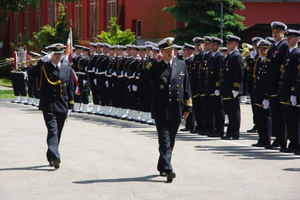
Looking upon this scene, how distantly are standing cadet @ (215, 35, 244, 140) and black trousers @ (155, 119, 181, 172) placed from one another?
4785mm

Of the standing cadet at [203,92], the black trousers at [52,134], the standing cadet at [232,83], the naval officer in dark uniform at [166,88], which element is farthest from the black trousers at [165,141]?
the standing cadet at [203,92]

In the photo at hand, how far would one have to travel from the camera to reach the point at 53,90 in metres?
10.1

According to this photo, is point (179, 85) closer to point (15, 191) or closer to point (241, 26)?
point (15, 191)

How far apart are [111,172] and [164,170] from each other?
1092mm

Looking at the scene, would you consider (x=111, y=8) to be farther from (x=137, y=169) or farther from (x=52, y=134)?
(x=137, y=169)

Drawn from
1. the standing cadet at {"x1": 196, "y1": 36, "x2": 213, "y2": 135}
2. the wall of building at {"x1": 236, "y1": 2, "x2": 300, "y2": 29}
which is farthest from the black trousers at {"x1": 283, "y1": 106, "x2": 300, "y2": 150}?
the wall of building at {"x1": 236, "y1": 2, "x2": 300, "y2": 29}

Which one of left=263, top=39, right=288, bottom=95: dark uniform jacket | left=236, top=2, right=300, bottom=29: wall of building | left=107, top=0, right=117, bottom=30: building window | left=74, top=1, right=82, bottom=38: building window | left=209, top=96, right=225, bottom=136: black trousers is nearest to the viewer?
left=263, top=39, right=288, bottom=95: dark uniform jacket

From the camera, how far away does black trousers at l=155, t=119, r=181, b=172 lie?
8.71m

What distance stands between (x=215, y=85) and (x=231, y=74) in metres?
0.76

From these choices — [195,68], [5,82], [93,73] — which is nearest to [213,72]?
[195,68]

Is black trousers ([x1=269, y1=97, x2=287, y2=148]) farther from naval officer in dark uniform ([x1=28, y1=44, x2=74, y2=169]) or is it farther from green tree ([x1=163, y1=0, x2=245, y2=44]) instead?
green tree ([x1=163, y1=0, x2=245, y2=44])

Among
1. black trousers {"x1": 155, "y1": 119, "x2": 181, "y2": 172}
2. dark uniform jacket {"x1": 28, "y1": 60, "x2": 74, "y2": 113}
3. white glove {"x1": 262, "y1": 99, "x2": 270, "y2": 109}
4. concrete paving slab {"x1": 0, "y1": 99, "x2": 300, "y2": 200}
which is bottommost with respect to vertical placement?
concrete paving slab {"x1": 0, "y1": 99, "x2": 300, "y2": 200}

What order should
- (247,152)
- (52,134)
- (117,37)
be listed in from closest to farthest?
1. (52,134)
2. (247,152)
3. (117,37)

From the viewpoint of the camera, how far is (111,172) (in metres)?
9.45
